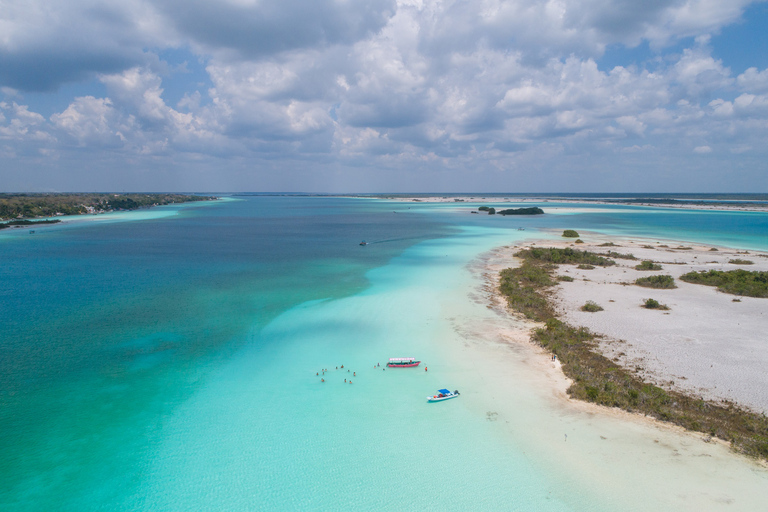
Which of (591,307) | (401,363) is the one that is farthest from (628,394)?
(591,307)

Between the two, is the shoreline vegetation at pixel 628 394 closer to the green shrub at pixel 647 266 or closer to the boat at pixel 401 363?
the boat at pixel 401 363

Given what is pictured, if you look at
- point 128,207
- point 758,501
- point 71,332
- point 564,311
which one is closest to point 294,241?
point 71,332

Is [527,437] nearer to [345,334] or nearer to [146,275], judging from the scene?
[345,334]

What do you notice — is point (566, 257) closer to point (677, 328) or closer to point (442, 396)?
point (677, 328)

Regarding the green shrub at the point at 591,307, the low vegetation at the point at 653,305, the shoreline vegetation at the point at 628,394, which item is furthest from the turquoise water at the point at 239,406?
the low vegetation at the point at 653,305

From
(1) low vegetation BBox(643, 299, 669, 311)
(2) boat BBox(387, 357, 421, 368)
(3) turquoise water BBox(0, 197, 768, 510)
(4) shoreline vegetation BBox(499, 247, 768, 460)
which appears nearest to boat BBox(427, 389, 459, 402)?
(3) turquoise water BBox(0, 197, 768, 510)
